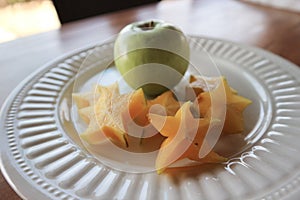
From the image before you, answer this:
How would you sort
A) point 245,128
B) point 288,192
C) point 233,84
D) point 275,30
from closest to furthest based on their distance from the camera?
point 288,192
point 245,128
point 233,84
point 275,30

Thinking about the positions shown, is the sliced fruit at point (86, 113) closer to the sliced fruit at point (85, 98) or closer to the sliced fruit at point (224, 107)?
the sliced fruit at point (85, 98)

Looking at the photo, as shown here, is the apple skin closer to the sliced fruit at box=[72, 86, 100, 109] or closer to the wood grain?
the sliced fruit at box=[72, 86, 100, 109]

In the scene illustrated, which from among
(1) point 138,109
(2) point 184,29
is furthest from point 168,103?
(2) point 184,29

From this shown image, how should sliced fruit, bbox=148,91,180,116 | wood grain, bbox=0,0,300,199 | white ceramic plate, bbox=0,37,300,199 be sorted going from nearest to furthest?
white ceramic plate, bbox=0,37,300,199, sliced fruit, bbox=148,91,180,116, wood grain, bbox=0,0,300,199

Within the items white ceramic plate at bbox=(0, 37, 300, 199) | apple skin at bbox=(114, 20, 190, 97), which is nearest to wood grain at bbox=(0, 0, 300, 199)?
white ceramic plate at bbox=(0, 37, 300, 199)

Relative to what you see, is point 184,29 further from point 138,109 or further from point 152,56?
point 138,109

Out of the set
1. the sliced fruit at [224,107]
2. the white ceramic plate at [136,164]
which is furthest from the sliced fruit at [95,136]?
the sliced fruit at [224,107]

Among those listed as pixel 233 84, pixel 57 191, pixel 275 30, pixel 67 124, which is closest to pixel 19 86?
pixel 67 124

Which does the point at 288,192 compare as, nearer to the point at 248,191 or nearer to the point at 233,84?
the point at 248,191
